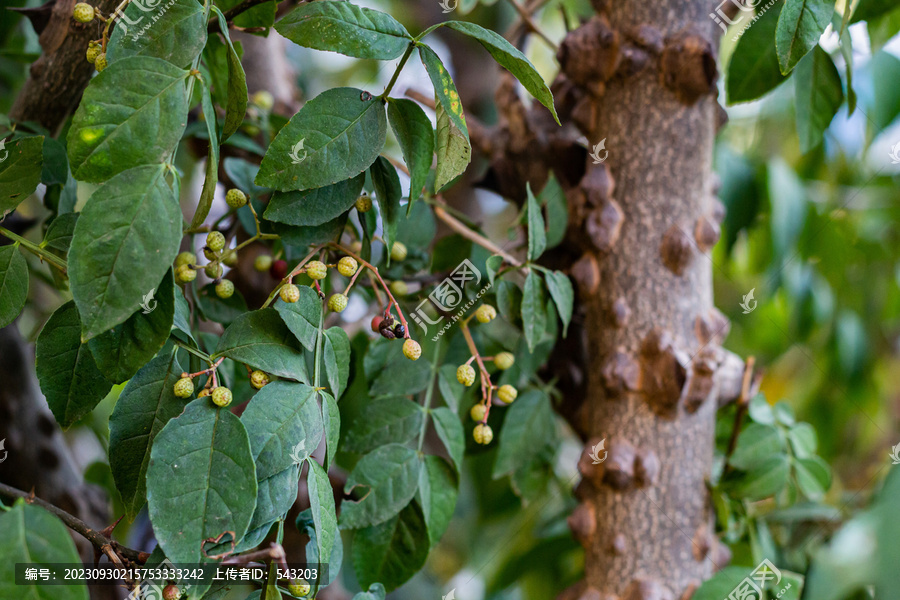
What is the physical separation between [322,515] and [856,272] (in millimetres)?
1222

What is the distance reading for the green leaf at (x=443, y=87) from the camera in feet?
1.16

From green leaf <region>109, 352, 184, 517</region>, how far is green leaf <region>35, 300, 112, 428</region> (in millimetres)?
19

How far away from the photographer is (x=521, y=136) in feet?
2.08

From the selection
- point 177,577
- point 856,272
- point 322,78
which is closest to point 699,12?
point 177,577

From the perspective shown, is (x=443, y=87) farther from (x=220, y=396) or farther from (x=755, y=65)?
(x=755, y=65)

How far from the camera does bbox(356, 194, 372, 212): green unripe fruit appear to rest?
44cm

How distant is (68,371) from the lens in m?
0.35

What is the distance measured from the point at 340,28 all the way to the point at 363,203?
12 cm

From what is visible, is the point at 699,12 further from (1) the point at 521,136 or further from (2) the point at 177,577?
(2) the point at 177,577

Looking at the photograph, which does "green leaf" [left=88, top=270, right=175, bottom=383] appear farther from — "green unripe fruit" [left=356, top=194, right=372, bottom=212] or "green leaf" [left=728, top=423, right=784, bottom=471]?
"green leaf" [left=728, top=423, right=784, bottom=471]
